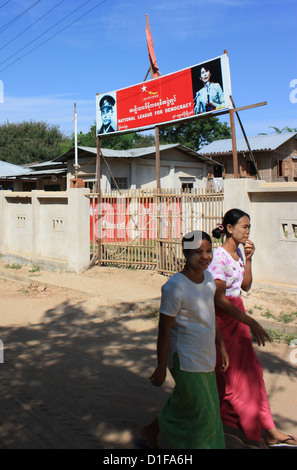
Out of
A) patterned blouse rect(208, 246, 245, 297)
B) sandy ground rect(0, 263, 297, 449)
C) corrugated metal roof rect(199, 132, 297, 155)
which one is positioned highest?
corrugated metal roof rect(199, 132, 297, 155)

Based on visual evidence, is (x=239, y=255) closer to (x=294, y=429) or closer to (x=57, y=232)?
(x=294, y=429)

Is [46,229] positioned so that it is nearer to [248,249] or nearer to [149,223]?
[149,223]

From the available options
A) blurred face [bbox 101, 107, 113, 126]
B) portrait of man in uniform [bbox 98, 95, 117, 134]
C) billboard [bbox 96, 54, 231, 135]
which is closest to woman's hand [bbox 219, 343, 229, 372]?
billboard [bbox 96, 54, 231, 135]

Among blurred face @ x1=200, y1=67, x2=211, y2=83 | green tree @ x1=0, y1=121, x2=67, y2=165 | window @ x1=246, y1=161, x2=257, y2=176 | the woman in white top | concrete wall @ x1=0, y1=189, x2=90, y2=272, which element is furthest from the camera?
green tree @ x1=0, y1=121, x2=67, y2=165

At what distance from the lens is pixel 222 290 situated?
3.35m

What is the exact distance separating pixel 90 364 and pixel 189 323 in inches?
106

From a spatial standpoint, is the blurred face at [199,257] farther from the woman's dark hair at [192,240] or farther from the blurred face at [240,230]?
the blurred face at [240,230]

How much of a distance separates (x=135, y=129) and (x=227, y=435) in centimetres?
823

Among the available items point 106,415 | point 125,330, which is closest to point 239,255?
point 106,415

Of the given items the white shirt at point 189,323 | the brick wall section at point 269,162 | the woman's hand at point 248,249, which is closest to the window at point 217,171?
the brick wall section at point 269,162

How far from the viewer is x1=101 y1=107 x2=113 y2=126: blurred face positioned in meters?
11.2

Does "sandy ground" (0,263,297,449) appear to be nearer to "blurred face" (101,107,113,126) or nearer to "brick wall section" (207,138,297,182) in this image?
"blurred face" (101,107,113,126)

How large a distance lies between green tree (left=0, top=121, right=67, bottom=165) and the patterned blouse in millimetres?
→ 41858

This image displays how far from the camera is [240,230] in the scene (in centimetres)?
355
